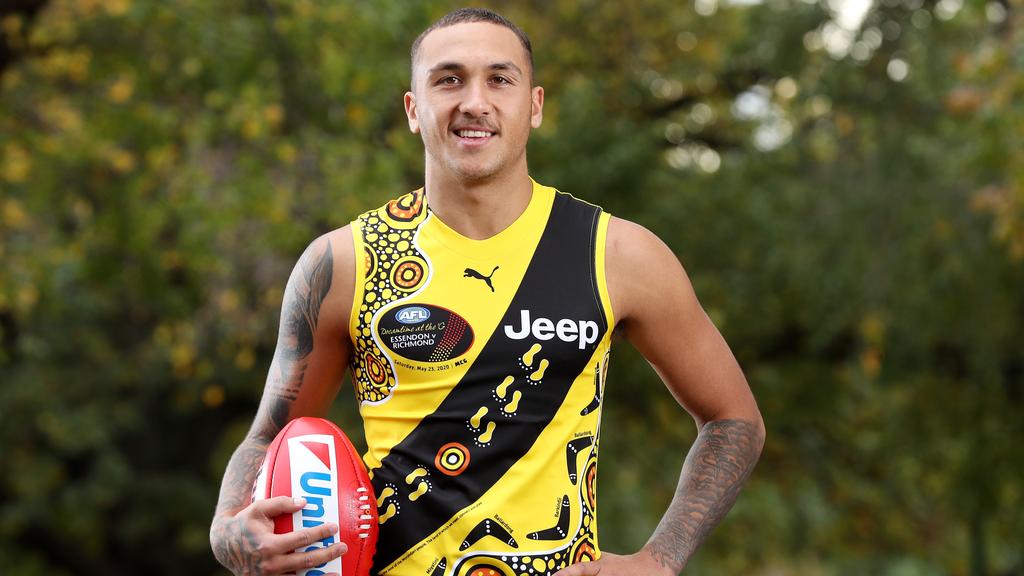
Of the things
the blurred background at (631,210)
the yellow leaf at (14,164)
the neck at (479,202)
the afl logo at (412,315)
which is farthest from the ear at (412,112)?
the yellow leaf at (14,164)

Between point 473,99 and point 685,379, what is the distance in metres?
0.78

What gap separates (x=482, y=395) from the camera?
9.28 ft

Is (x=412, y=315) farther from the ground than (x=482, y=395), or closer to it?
farther from the ground

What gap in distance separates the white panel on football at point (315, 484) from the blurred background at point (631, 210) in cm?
626

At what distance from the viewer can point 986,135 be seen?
9625 mm

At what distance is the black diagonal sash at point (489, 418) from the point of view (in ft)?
9.18

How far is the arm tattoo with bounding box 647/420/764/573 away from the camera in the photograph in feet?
9.97

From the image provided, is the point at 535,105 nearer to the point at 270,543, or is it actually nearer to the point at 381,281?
the point at 381,281

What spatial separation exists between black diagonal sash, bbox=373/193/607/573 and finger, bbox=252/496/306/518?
19 cm

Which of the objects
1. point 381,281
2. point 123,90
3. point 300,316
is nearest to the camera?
point 381,281

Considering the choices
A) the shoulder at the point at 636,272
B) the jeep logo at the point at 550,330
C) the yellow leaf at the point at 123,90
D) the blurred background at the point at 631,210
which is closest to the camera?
the jeep logo at the point at 550,330

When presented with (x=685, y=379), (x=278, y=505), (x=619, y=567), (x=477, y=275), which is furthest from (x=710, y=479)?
(x=278, y=505)

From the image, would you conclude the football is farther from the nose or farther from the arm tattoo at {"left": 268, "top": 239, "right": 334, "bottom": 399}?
the nose

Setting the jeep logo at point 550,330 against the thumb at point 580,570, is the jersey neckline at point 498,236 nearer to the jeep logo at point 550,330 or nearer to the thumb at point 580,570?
the jeep logo at point 550,330
